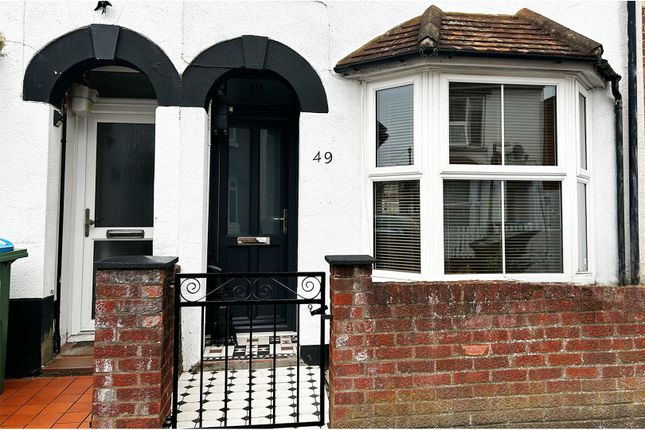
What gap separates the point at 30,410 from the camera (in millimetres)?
2914

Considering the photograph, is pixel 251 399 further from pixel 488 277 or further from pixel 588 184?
pixel 588 184

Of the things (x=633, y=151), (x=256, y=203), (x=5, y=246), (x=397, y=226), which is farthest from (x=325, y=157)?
(x=633, y=151)

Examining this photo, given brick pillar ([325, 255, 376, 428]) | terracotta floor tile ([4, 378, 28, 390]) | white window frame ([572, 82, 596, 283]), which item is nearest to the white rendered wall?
terracotta floor tile ([4, 378, 28, 390])

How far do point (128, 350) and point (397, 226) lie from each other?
2426mm

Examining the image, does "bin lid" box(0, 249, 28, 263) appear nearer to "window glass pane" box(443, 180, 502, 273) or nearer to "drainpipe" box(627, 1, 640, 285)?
"window glass pane" box(443, 180, 502, 273)

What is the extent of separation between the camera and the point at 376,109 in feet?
12.7

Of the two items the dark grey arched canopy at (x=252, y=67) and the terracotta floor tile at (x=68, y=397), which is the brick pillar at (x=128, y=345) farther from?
the dark grey arched canopy at (x=252, y=67)

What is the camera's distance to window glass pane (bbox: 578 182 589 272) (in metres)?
3.95

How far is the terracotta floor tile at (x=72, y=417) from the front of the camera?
2.77m

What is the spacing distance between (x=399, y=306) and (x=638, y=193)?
332 centimetres

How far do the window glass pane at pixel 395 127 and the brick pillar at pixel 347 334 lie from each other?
153 centimetres

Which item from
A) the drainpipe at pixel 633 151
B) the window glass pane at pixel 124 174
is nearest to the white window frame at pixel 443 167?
the drainpipe at pixel 633 151

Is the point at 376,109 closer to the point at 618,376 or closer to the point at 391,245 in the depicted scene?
the point at 391,245

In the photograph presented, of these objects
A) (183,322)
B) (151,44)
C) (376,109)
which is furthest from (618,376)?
(151,44)
